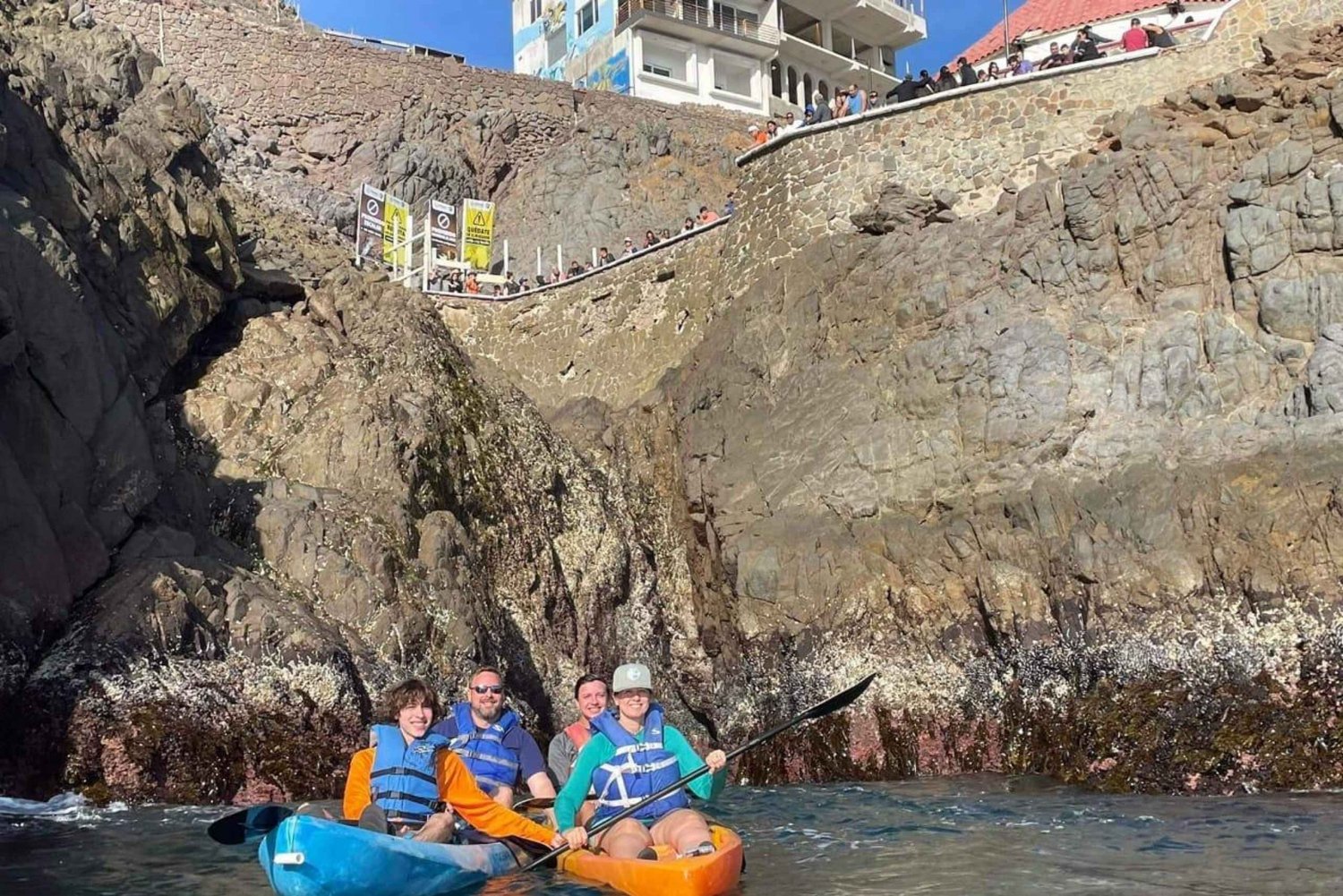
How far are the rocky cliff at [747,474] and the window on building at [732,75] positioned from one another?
20999mm

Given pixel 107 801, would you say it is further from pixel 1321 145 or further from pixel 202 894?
pixel 1321 145

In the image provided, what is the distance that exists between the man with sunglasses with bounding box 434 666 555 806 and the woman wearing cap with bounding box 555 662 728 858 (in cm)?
111

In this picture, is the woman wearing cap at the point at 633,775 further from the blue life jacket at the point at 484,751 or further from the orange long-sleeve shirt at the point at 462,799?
the blue life jacket at the point at 484,751

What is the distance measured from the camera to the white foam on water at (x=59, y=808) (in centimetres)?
1124

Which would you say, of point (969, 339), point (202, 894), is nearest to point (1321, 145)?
point (969, 339)

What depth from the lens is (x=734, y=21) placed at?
42.8m

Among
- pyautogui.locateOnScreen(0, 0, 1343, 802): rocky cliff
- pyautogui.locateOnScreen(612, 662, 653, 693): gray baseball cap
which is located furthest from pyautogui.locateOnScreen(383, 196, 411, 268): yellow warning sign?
pyautogui.locateOnScreen(612, 662, 653, 693): gray baseball cap

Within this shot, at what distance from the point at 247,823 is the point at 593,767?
211 centimetres

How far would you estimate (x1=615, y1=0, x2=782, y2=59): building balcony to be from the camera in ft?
136

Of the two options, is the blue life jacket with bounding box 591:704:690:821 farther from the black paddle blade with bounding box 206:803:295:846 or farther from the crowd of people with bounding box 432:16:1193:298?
the crowd of people with bounding box 432:16:1193:298

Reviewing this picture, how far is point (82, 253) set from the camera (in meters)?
17.2

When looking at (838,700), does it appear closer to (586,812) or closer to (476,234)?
(586,812)

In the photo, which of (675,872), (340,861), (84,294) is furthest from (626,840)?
(84,294)

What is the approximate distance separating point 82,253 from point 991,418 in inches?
480
